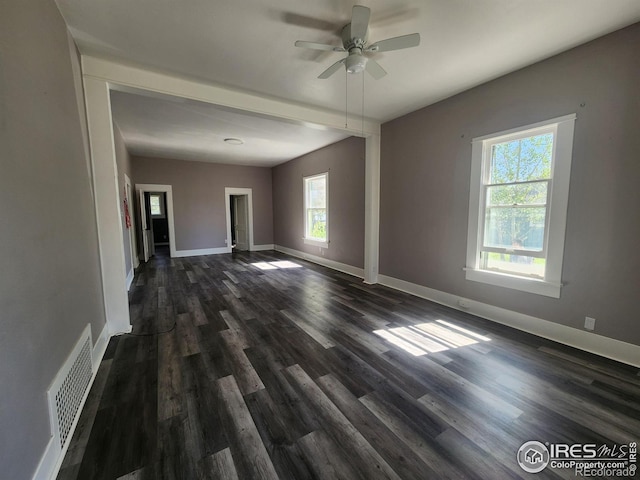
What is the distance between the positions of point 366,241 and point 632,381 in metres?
3.38

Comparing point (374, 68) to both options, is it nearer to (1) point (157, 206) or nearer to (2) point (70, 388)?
(2) point (70, 388)

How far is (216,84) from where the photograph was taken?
3125 mm

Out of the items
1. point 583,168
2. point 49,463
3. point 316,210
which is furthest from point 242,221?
point 583,168

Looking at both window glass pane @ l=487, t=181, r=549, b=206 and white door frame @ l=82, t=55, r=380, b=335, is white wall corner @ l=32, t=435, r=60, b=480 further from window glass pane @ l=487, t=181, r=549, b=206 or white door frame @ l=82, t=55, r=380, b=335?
window glass pane @ l=487, t=181, r=549, b=206

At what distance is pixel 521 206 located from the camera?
290cm

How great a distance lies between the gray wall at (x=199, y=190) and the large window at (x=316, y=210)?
2.28 m

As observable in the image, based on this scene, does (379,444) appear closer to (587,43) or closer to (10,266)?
(10,266)

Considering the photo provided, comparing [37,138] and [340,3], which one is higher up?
[340,3]

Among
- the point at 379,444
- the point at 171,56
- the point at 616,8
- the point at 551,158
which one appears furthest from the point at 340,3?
the point at 379,444

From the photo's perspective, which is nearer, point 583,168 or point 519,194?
point 583,168

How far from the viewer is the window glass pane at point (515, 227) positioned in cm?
279

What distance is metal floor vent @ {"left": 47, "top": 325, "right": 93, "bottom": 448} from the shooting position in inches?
55.3

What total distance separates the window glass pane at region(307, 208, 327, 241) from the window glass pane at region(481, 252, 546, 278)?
364 cm

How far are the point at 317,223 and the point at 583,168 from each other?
16.1 feet
